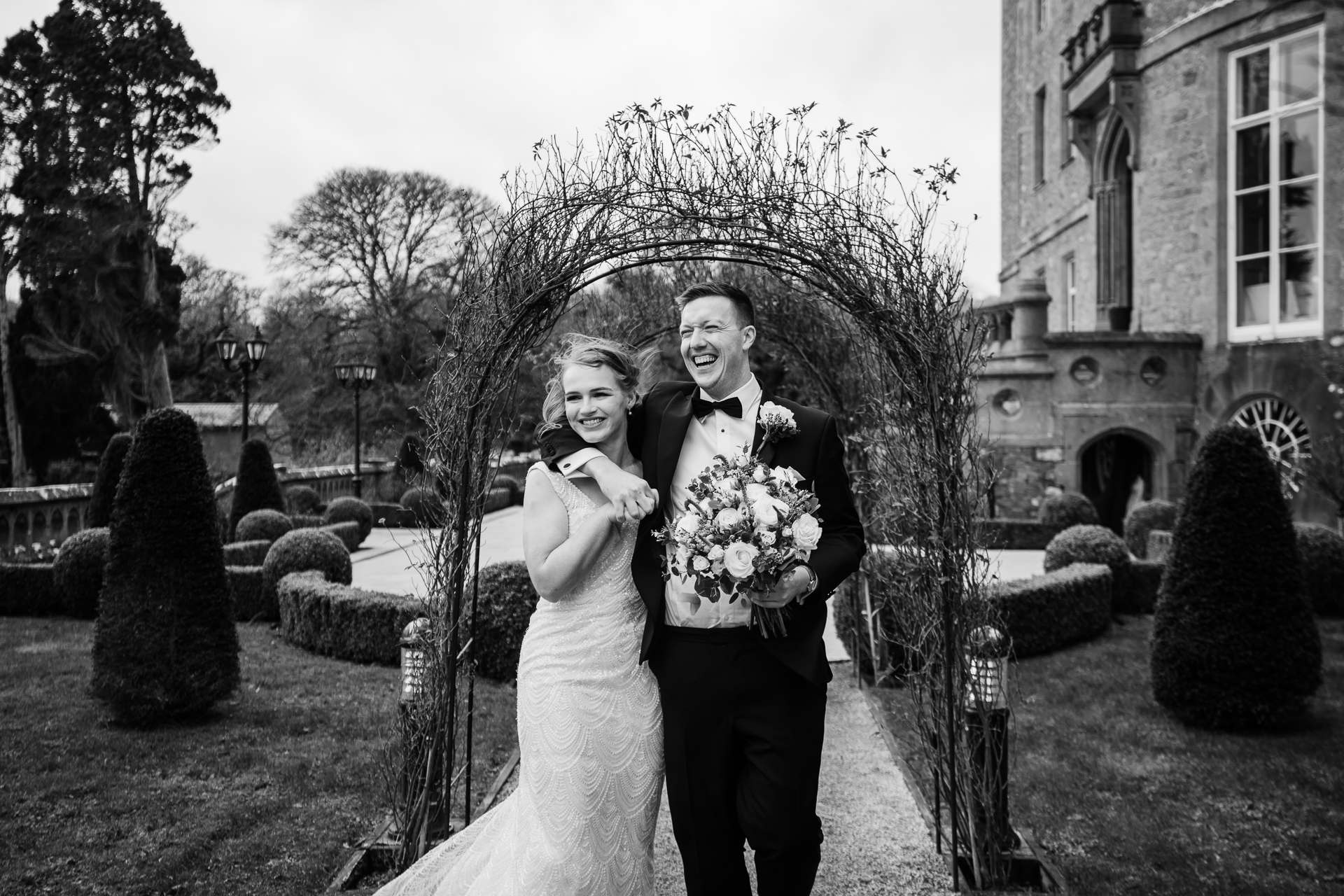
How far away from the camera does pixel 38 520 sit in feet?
41.7

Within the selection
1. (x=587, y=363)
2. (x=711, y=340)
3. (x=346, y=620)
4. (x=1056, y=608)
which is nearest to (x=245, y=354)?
(x=346, y=620)

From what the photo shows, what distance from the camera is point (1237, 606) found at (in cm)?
602

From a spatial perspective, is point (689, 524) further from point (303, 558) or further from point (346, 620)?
point (303, 558)

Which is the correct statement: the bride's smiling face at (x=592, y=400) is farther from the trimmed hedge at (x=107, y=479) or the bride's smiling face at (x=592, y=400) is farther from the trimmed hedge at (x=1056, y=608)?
the trimmed hedge at (x=107, y=479)

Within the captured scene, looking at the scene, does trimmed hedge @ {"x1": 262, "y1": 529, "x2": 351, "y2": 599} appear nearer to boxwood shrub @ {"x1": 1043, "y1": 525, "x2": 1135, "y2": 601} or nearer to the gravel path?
the gravel path

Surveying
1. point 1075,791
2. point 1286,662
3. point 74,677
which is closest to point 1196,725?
point 1286,662

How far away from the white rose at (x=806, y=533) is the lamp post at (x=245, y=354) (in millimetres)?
14553

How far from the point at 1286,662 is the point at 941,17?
1059 centimetres

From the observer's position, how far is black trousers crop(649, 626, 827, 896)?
2.80 m

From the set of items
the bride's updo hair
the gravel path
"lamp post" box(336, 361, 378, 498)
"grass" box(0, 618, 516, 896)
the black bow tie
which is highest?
"lamp post" box(336, 361, 378, 498)

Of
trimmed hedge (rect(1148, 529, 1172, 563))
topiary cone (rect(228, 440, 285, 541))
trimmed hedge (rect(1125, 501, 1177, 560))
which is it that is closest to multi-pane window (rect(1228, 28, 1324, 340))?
trimmed hedge (rect(1125, 501, 1177, 560))

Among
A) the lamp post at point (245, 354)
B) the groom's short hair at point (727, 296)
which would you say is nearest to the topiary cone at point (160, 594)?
the groom's short hair at point (727, 296)

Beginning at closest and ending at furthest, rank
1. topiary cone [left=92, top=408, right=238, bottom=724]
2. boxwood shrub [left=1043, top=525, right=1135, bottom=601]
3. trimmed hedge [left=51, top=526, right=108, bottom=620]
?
topiary cone [left=92, top=408, right=238, bottom=724], trimmed hedge [left=51, top=526, right=108, bottom=620], boxwood shrub [left=1043, top=525, right=1135, bottom=601]

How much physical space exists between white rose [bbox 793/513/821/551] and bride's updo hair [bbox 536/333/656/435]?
841mm
